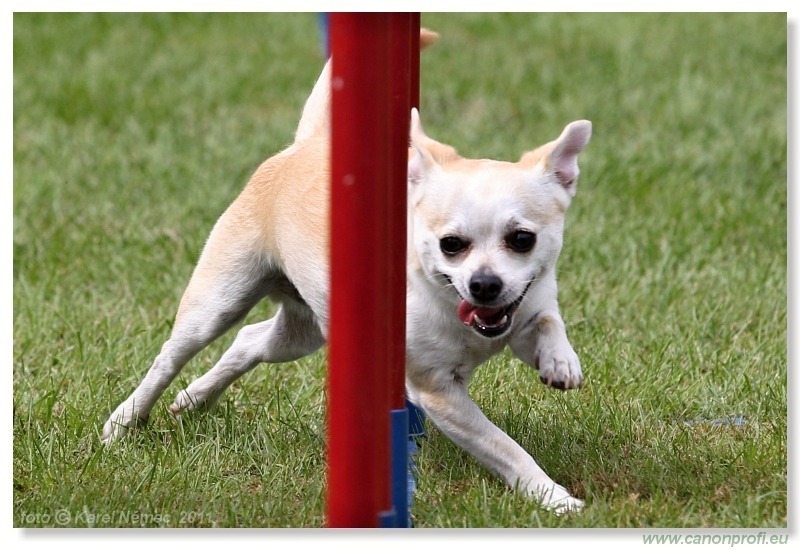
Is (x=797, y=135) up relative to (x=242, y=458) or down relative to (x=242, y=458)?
up

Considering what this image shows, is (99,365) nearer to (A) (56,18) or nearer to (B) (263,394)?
(B) (263,394)

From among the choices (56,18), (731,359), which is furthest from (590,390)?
(56,18)

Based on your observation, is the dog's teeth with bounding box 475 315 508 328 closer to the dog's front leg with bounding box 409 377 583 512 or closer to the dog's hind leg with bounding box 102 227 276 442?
the dog's front leg with bounding box 409 377 583 512

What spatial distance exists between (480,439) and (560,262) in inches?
96.5

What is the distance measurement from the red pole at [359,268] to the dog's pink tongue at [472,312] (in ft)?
2.31

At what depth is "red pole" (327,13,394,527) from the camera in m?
2.74

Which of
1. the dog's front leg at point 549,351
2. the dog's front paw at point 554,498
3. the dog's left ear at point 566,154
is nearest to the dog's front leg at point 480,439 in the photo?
the dog's front paw at point 554,498

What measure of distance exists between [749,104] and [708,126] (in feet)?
1.69

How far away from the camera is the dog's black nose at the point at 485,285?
11.1 feet

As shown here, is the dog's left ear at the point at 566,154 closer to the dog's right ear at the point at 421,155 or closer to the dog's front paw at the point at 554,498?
the dog's right ear at the point at 421,155

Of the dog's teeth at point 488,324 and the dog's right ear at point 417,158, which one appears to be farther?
the dog's right ear at point 417,158

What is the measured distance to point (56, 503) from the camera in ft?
12.0
